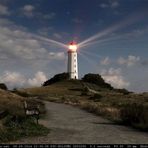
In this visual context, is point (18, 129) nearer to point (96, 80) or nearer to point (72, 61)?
point (96, 80)

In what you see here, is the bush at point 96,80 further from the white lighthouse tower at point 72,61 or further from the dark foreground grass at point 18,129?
the dark foreground grass at point 18,129

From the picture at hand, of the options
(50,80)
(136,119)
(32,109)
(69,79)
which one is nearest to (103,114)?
(136,119)

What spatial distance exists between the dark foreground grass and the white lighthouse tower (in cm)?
12936

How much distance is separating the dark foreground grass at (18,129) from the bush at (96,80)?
125 metres

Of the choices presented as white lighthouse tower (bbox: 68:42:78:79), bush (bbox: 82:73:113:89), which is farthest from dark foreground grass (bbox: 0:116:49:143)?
white lighthouse tower (bbox: 68:42:78:79)

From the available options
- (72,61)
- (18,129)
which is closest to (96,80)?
(72,61)

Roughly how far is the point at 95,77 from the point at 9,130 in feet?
431

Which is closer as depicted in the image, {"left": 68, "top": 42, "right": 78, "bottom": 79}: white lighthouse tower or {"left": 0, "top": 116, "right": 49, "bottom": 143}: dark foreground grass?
{"left": 0, "top": 116, "right": 49, "bottom": 143}: dark foreground grass

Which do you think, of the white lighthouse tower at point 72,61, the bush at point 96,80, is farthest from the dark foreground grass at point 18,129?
the white lighthouse tower at point 72,61

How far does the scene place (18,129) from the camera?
18.8m

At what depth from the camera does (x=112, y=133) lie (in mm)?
19484

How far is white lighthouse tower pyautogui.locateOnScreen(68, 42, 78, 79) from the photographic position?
15150 centimetres

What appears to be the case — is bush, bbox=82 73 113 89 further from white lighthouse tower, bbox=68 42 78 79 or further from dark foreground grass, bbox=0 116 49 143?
dark foreground grass, bbox=0 116 49 143

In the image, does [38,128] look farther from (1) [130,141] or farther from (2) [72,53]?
(2) [72,53]
